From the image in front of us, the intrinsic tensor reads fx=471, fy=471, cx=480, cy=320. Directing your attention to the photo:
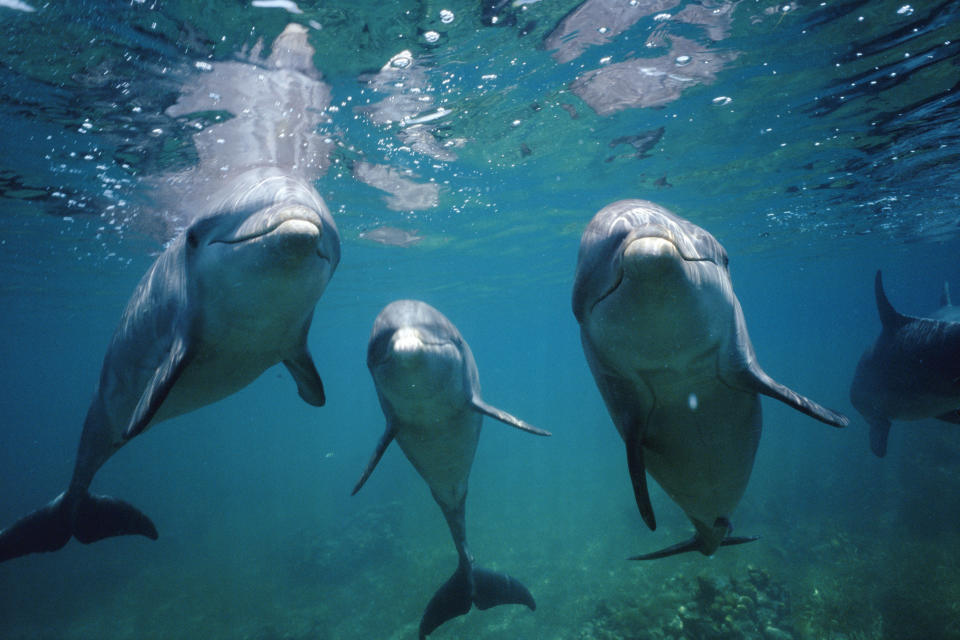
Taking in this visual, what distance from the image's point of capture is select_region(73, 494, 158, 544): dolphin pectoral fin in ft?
20.0

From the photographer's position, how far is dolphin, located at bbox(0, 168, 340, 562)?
2959mm

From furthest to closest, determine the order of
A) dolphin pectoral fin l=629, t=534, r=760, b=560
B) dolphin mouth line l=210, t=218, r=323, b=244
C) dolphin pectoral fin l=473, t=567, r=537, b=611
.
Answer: dolphin pectoral fin l=473, t=567, r=537, b=611 → dolphin pectoral fin l=629, t=534, r=760, b=560 → dolphin mouth line l=210, t=218, r=323, b=244

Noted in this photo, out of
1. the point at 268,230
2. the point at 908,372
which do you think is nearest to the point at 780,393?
the point at 268,230

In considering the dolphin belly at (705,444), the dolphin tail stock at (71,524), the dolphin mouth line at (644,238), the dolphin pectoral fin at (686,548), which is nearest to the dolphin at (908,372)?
the dolphin pectoral fin at (686,548)

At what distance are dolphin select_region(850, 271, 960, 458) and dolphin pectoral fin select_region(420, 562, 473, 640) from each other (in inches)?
272

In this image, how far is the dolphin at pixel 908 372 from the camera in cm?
610

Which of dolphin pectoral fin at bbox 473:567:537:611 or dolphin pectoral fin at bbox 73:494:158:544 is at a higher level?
dolphin pectoral fin at bbox 73:494:158:544

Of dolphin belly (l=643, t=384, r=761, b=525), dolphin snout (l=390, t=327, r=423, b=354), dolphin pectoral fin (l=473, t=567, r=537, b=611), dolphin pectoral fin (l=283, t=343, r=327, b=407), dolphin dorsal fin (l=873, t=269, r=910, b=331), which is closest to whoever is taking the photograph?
dolphin belly (l=643, t=384, r=761, b=525)

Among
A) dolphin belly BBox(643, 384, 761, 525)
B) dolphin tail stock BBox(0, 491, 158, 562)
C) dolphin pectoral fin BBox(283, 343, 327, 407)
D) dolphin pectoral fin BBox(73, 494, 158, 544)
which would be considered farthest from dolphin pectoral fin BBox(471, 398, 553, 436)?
dolphin pectoral fin BBox(73, 494, 158, 544)

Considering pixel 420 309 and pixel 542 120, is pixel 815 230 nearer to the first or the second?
pixel 542 120

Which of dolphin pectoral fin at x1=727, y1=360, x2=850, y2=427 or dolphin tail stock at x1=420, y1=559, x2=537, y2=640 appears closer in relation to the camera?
dolphin pectoral fin at x1=727, y1=360, x2=850, y2=427

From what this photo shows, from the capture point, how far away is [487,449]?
150 ft

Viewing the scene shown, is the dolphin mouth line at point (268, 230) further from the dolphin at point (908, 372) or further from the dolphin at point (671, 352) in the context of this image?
the dolphin at point (908, 372)

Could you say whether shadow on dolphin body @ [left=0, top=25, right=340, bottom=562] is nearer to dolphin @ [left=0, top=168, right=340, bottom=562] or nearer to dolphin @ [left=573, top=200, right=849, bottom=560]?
dolphin @ [left=0, top=168, right=340, bottom=562]
